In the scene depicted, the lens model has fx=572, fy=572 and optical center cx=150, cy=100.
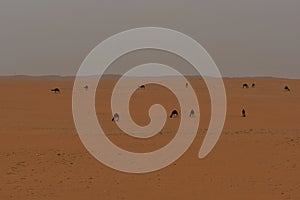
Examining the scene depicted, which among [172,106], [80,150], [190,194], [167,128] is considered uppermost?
[172,106]

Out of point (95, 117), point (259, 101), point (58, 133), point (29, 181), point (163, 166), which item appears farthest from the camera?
point (259, 101)

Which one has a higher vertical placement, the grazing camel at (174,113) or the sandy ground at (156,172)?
the grazing camel at (174,113)

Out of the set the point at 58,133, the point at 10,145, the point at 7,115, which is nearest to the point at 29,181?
the point at 10,145

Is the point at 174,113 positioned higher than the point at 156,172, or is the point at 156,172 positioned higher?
the point at 174,113

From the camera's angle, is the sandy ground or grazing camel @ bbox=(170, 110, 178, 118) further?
grazing camel @ bbox=(170, 110, 178, 118)

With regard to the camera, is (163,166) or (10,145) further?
(10,145)

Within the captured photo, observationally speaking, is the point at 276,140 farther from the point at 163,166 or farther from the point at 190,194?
the point at 190,194

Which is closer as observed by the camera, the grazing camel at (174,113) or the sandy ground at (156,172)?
the sandy ground at (156,172)

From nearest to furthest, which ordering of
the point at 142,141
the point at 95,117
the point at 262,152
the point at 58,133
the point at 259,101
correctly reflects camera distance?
the point at 262,152
the point at 142,141
the point at 58,133
the point at 95,117
the point at 259,101

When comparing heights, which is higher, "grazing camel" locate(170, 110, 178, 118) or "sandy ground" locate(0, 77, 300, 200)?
"grazing camel" locate(170, 110, 178, 118)

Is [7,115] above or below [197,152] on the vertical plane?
above

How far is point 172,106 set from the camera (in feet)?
124

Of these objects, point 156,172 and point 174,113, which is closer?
point 156,172

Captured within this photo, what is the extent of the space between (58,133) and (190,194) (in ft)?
36.1
